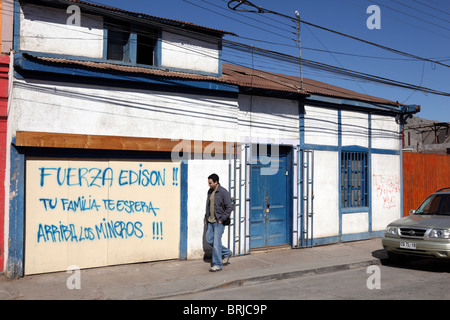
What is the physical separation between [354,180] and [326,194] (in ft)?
4.61

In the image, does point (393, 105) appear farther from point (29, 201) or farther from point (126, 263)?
point (29, 201)

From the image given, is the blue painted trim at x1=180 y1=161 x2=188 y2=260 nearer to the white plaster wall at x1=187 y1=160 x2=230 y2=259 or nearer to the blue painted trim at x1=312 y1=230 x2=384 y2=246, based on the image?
the white plaster wall at x1=187 y1=160 x2=230 y2=259

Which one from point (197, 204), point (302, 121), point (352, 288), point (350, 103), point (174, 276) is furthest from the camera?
point (350, 103)

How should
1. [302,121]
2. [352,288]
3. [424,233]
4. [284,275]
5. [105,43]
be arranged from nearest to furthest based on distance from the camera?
[352,288]
[284,275]
[424,233]
[105,43]
[302,121]

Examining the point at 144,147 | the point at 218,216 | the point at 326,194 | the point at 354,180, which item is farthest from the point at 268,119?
the point at 354,180

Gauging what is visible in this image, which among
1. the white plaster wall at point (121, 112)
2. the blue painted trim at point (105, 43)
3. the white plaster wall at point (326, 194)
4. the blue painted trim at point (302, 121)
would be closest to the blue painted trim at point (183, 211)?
the white plaster wall at point (121, 112)

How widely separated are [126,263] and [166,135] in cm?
282

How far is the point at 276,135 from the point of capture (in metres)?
10.5

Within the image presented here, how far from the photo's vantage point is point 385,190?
12750mm

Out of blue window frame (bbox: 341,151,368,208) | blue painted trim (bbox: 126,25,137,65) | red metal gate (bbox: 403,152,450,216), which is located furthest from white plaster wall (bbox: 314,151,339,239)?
blue painted trim (bbox: 126,25,137,65)

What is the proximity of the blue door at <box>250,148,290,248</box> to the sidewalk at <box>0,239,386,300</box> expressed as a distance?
49cm

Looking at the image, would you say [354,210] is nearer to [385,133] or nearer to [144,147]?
[385,133]

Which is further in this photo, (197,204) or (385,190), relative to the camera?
(385,190)

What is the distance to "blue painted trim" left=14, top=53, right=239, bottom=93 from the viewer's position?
7254mm
